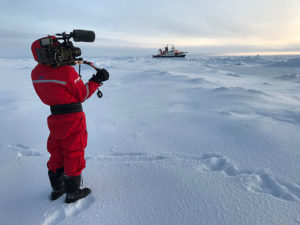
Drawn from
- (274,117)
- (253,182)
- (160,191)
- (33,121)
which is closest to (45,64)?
(160,191)

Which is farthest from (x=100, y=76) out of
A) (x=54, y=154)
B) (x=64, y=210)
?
(x=64, y=210)

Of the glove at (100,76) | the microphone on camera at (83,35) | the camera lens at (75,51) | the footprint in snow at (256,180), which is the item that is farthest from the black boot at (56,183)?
the footprint in snow at (256,180)

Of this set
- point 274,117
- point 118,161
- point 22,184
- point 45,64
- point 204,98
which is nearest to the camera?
point 45,64

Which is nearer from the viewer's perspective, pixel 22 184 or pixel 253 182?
pixel 253 182

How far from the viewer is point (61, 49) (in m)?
1.31

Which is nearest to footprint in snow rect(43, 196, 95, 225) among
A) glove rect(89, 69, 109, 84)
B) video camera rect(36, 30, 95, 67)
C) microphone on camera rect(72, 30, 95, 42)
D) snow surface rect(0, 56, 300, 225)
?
snow surface rect(0, 56, 300, 225)

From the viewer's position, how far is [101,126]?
291cm

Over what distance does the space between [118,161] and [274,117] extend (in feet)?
7.73

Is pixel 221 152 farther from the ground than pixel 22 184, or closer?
farther from the ground

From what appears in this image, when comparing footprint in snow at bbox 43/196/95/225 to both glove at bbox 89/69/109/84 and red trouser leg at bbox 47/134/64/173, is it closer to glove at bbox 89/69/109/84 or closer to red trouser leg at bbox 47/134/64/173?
red trouser leg at bbox 47/134/64/173

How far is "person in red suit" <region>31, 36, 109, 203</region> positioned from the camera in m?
1.30

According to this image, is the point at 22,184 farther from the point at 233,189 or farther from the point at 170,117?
the point at 170,117

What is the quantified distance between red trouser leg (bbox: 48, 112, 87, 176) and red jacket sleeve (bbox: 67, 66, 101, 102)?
0.46ft

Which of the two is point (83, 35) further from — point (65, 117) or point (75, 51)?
point (65, 117)
